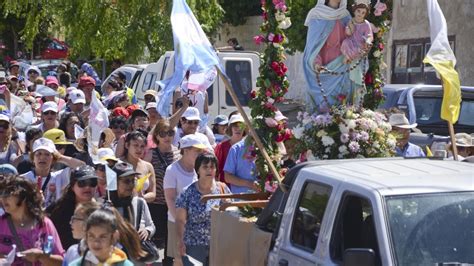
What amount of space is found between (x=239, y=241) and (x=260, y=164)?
1742 millimetres

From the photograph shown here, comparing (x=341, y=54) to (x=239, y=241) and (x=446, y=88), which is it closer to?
(x=446, y=88)

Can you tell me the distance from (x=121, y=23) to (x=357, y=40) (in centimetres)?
1861

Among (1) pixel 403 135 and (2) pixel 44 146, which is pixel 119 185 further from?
(1) pixel 403 135

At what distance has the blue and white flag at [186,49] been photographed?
9711 millimetres

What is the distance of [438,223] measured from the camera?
6.33 metres

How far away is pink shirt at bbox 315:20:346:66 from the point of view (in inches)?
399

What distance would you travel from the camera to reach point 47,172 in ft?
33.6

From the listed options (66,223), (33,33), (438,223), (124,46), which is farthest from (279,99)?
(33,33)

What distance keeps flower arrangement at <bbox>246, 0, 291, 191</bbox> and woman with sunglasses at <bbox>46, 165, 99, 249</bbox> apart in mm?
2092

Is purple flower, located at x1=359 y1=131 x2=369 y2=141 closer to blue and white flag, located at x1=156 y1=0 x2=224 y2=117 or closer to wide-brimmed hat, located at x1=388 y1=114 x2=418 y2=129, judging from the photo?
blue and white flag, located at x1=156 y1=0 x2=224 y2=117

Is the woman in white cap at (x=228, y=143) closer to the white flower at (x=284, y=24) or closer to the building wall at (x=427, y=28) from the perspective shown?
the white flower at (x=284, y=24)

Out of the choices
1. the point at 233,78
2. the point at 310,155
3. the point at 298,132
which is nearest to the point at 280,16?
the point at 298,132

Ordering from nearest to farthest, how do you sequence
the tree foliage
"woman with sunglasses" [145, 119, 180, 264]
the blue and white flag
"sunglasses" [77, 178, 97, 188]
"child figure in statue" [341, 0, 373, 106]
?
"sunglasses" [77, 178, 97, 188] < the blue and white flag < "child figure in statue" [341, 0, 373, 106] < "woman with sunglasses" [145, 119, 180, 264] < the tree foliage

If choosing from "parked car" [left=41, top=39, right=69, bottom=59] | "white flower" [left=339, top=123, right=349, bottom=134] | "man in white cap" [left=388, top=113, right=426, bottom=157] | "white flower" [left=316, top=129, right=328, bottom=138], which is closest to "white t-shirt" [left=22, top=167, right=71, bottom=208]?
"white flower" [left=316, top=129, right=328, bottom=138]
